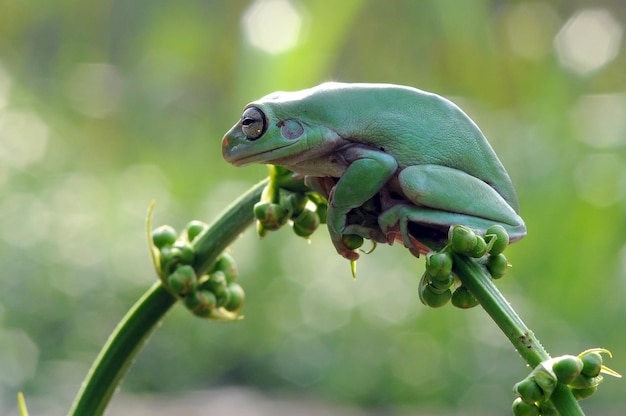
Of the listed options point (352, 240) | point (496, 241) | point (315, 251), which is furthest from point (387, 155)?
point (315, 251)

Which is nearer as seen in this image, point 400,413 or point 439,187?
point 439,187

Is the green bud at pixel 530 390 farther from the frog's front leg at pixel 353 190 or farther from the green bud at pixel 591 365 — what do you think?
the frog's front leg at pixel 353 190

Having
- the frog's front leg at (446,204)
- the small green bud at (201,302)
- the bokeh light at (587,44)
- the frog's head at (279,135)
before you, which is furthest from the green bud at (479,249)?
the bokeh light at (587,44)

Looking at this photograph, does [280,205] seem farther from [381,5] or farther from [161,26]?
[381,5]

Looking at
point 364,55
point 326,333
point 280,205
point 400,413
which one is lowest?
point 400,413

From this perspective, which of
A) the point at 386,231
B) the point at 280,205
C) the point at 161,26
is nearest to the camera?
the point at 386,231

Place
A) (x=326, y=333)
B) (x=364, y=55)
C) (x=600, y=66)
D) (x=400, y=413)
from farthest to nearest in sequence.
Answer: (x=364, y=55), (x=600, y=66), (x=326, y=333), (x=400, y=413)

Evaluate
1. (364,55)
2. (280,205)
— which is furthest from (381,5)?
(280,205)
